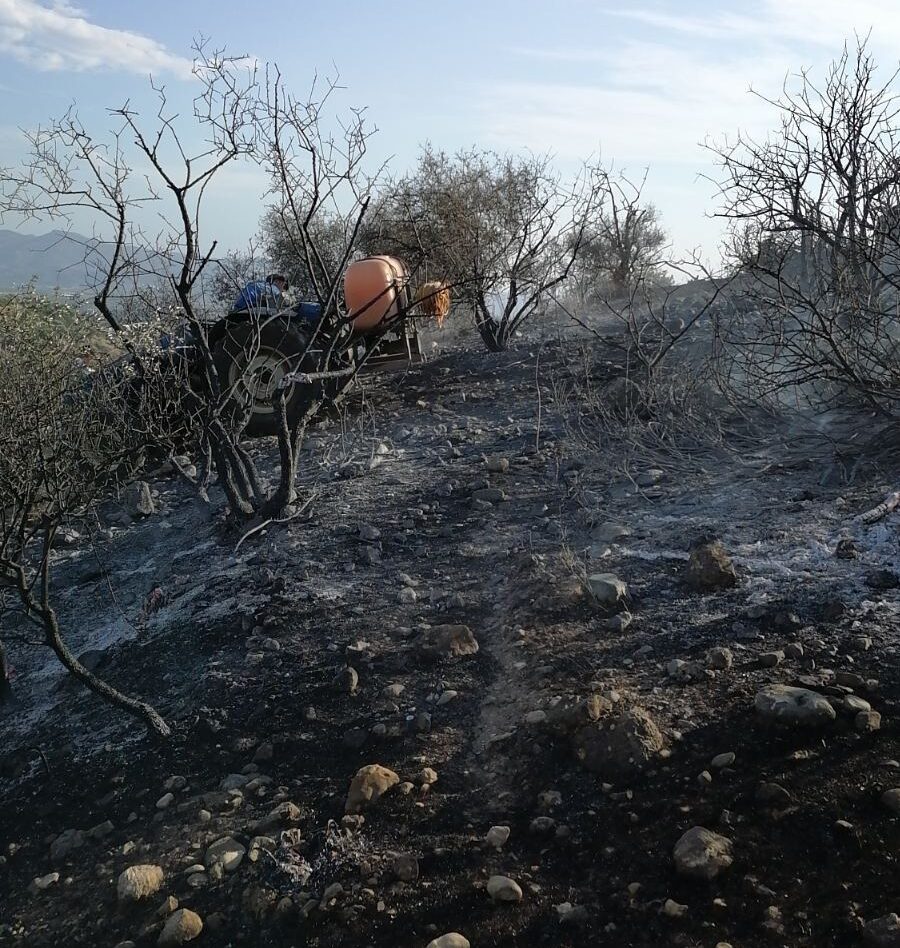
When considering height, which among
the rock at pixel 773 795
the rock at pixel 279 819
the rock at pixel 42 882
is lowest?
A: the rock at pixel 42 882

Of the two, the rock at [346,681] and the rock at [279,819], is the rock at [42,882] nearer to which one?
the rock at [279,819]

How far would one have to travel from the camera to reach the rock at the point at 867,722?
2371 mm

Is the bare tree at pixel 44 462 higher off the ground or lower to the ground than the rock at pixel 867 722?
higher

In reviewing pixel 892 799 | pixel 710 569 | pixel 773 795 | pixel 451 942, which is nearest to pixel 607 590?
A: pixel 710 569

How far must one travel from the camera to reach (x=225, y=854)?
236 centimetres

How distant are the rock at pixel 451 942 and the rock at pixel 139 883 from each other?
33.5 inches

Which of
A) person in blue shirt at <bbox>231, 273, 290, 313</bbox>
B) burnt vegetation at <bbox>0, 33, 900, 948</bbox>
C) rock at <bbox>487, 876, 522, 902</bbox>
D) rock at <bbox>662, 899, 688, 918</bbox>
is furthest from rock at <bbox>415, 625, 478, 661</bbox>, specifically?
person in blue shirt at <bbox>231, 273, 290, 313</bbox>

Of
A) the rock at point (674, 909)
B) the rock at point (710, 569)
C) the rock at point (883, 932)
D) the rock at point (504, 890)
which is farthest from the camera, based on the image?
the rock at point (710, 569)

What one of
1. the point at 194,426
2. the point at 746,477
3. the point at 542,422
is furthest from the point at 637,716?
the point at 542,422

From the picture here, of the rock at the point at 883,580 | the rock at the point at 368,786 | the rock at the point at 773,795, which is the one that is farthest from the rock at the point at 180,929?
the rock at the point at 883,580

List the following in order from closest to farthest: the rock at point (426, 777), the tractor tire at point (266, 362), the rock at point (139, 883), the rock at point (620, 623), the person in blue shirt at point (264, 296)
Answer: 1. the rock at point (139, 883)
2. the rock at point (426, 777)
3. the rock at point (620, 623)
4. the person in blue shirt at point (264, 296)
5. the tractor tire at point (266, 362)

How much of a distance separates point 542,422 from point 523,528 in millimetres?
1953

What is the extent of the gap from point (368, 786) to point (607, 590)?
1309 millimetres

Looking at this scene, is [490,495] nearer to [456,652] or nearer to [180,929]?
[456,652]
